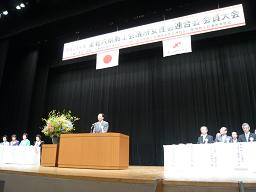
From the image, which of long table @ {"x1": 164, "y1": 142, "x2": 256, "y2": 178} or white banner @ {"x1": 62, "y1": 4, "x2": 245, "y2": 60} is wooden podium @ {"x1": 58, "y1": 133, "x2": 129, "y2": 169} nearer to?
long table @ {"x1": 164, "y1": 142, "x2": 256, "y2": 178}

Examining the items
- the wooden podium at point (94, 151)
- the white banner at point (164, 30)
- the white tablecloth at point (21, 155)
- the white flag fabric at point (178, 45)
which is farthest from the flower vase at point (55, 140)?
the white flag fabric at point (178, 45)

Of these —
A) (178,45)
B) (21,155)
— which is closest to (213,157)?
(178,45)

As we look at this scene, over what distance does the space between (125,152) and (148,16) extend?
4489 mm

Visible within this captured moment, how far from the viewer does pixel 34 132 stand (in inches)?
337

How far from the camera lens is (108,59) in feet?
20.2

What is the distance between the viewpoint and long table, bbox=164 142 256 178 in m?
3.56

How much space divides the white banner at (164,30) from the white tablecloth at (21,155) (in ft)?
8.08

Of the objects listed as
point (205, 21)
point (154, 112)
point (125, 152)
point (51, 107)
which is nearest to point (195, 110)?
point (154, 112)

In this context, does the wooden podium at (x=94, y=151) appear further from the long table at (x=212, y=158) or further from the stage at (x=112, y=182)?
the stage at (x=112, y=182)

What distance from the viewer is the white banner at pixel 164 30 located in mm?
5133

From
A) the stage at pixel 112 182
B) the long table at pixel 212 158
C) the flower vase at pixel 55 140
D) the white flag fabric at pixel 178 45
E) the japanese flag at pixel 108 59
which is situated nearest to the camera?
the stage at pixel 112 182

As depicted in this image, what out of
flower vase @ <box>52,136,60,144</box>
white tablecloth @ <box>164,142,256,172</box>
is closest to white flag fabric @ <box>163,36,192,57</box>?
white tablecloth @ <box>164,142,256,172</box>

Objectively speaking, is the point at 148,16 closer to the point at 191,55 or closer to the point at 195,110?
the point at 191,55

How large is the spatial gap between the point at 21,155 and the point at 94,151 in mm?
2238
